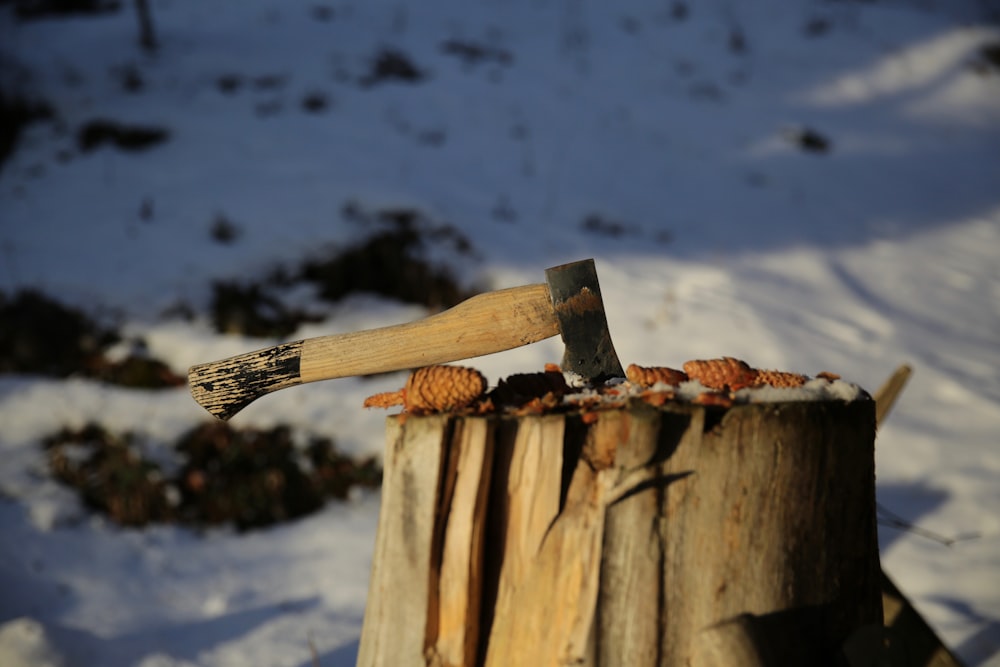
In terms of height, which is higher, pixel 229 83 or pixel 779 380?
pixel 229 83

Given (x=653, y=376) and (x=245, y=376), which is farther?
(x=245, y=376)

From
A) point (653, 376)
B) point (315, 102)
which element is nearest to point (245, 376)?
point (653, 376)

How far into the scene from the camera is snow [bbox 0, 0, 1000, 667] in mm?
3125

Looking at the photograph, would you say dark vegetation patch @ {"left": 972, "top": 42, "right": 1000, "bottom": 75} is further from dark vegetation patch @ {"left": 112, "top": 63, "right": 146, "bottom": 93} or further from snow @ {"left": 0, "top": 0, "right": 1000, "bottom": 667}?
dark vegetation patch @ {"left": 112, "top": 63, "right": 146, "bottom": 93}

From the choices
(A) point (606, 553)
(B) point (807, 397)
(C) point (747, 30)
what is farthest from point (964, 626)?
(C) point (747, 30)

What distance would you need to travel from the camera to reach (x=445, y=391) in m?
1.32

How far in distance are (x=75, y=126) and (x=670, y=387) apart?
7691 mm

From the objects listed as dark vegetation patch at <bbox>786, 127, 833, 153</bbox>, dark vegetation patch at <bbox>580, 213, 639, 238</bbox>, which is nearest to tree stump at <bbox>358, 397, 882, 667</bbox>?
dark vegetation patch at <bbox>580, 213, 639, 238</bbox>

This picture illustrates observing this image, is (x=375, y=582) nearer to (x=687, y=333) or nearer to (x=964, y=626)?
(x=964, y=626)

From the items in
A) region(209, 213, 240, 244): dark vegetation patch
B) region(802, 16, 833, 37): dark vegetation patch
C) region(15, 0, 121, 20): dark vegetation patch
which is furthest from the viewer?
region(802, 16, 833, 37): dark vegetation patch

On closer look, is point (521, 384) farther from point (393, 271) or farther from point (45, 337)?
point (45, 337)

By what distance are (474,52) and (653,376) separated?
880 cm

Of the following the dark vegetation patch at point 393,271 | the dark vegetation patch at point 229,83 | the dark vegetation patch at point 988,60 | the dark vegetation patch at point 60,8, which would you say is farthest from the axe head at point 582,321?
the dark vegetation patch at point 60,8

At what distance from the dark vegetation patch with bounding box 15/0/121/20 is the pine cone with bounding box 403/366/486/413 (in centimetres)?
1154
